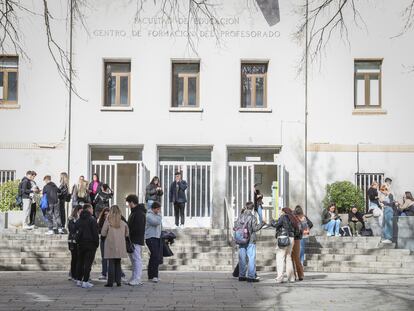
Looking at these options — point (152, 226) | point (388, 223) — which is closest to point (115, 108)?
point (388, 223)

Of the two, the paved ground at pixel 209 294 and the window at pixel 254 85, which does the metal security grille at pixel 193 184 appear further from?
the paved ground at pixel 209 294

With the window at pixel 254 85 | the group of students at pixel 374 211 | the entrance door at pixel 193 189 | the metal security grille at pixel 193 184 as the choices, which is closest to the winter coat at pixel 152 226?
the group of students at pixel 374 211

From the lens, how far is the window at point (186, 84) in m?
29.8

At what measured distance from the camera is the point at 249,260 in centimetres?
1912

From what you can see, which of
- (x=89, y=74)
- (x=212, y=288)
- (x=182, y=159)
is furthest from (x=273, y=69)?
(x=212, y=288)

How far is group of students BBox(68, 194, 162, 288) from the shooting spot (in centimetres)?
1759

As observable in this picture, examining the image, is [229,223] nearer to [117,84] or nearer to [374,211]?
[374,211]

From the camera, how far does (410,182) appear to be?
2911 centimetres

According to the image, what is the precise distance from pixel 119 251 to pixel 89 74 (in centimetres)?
1291

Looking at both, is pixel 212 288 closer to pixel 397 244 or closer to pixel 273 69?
pixel 397 244

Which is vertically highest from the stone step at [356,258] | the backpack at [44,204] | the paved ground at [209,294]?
the backpack at [44,204]

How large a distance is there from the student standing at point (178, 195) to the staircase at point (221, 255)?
6.48 feet

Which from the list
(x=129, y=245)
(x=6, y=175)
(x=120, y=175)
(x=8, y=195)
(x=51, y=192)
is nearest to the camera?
(x=129, y=245)

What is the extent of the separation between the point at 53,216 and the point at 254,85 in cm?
861
